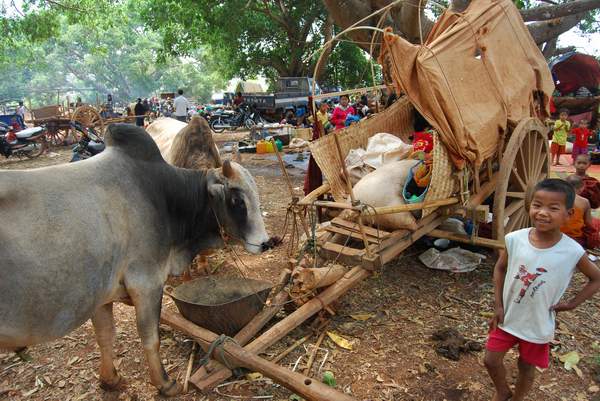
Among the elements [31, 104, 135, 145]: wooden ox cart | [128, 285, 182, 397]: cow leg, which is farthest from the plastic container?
[128, 285, 182, 397]: cow leg

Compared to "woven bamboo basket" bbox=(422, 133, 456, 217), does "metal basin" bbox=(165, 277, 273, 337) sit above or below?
below

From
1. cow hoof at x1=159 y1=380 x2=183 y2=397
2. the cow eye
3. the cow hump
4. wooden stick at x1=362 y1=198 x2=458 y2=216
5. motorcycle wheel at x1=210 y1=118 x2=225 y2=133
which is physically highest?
the cow hump

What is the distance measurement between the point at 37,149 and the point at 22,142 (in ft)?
2.67

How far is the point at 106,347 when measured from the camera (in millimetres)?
2863

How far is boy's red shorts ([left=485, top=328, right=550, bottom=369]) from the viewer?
2262 mm

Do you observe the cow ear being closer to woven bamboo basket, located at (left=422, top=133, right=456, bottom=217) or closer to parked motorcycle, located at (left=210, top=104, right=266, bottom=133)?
woven bamboo basket, located at (left=422, top=133, right=456, bottom=217)

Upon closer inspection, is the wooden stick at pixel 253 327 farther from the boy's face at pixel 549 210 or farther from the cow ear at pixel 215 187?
the boy's face at pixel 549 210

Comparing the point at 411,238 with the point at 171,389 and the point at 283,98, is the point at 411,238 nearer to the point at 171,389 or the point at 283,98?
the point at 171,389

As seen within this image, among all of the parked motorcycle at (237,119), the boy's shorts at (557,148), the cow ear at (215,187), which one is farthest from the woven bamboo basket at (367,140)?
the parked motorcycle at (237,119)

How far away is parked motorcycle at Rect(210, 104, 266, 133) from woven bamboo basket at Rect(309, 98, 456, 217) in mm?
14562

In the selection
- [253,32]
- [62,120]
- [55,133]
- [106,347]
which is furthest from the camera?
[253,32]

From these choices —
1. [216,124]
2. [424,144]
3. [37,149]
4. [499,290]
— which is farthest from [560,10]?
[216,124]

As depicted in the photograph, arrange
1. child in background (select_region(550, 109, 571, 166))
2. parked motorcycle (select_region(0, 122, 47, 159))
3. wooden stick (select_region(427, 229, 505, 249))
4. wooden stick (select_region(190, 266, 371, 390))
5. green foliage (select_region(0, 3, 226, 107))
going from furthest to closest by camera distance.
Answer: green foliage (select_region(0, 3, 226, 107))
parked motorcycle (select_region(0, 122, 47, 159))
child in background (select_region(550, 109, 571, 166))
wooden stick (select_region(427, 229, 505, 249))
wooden stick (select_region(190, 266, 371, 390))

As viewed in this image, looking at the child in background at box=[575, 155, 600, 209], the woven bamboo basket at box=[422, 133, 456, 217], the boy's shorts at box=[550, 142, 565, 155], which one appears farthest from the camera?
the boy's shorts at box=[550, 142, 565, 155]
